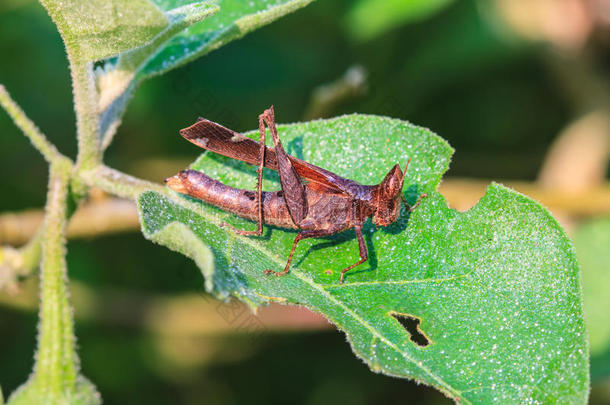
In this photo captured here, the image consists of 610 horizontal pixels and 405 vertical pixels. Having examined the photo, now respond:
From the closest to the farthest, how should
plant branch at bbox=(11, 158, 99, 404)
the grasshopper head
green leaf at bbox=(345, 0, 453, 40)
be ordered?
1. plant branch at bbox=(11, 158, 99, 404)
2. the grasshopper head
3. green leaf at bbox=(345, 0, 453, 40)

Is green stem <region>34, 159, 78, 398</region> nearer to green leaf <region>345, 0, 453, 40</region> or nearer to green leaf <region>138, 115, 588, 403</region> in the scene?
green leaf <region>138, 115, 588, 403</region>

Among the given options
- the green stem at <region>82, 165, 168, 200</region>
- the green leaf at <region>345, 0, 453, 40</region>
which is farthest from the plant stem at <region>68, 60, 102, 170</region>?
the green leaf at <region>345, 0, 453, 40</region>

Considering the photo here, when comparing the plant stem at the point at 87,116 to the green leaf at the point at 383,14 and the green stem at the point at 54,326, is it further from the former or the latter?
the green leaf at the point at 383,14

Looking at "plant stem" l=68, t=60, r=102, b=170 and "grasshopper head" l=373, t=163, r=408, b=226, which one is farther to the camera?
"grasshopper head" l=373, t=163, r=408, b=226

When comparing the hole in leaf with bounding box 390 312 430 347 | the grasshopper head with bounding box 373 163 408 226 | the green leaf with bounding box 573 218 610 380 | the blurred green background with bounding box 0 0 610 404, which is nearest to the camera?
the hole in leaf with bounding box 390 312 430 347

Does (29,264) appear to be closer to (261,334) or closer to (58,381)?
(58,381)
